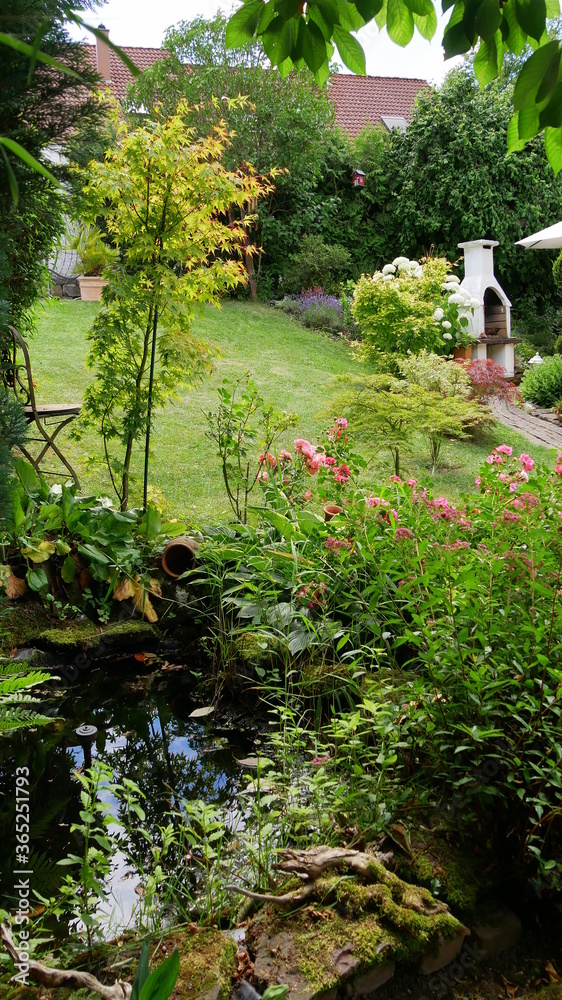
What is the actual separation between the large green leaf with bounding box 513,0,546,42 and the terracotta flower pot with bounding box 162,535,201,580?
2932mm

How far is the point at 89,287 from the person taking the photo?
12.1 meters

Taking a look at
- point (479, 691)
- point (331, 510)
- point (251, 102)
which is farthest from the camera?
point (251, 102)

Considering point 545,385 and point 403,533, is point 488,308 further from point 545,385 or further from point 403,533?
point 403,533

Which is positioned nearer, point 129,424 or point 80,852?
point 80,852

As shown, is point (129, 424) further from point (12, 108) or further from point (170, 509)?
point (12, 108)

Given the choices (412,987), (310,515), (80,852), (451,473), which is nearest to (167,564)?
(310,515)

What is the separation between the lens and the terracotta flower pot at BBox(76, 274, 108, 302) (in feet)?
39.3

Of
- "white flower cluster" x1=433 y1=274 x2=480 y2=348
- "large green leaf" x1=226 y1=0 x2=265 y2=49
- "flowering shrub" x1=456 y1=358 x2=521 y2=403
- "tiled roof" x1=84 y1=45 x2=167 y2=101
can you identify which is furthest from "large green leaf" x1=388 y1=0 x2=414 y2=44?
"tiled roof" x1=84 y1=45 x2=167 y2=101

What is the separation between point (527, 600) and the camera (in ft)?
7.07

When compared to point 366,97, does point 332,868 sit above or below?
below

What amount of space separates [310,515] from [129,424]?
1320 mm

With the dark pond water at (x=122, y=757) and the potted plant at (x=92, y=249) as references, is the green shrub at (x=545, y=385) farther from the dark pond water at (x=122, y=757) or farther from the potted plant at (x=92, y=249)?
the dark pond water at (x=122, y=757)

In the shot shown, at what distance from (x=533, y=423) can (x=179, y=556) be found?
622cm

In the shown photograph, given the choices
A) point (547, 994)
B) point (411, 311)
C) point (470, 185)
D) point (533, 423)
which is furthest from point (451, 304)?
point (547, 994)
